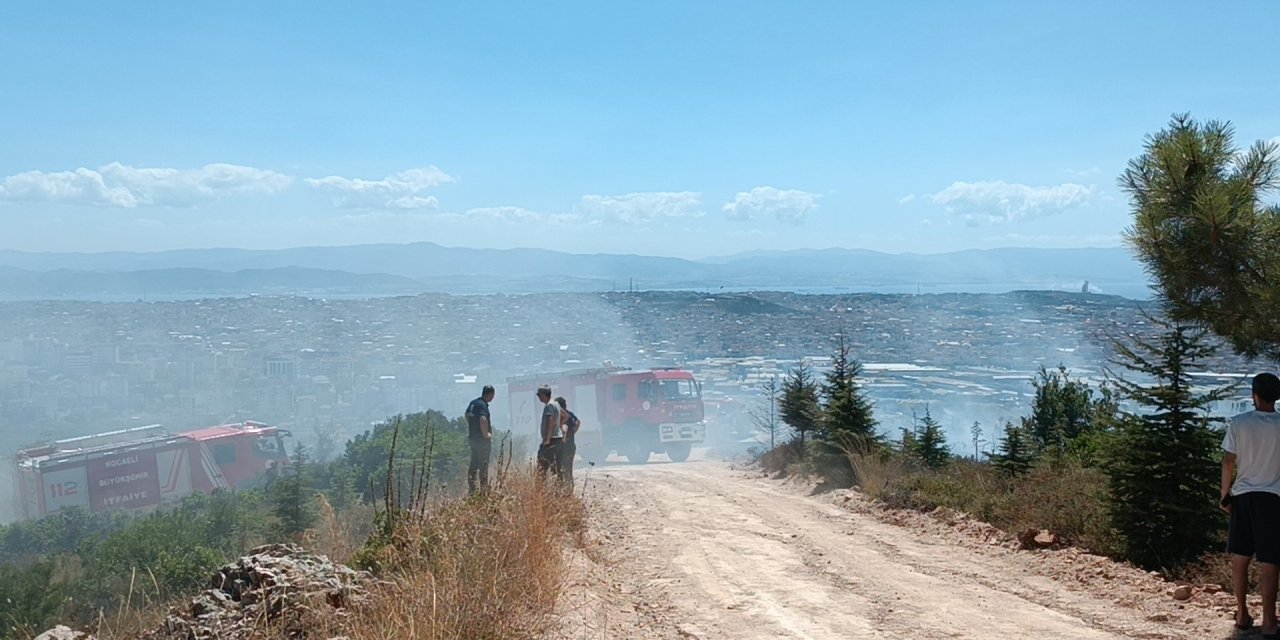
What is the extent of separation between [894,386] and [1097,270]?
87.8m

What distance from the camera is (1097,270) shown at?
117 metres

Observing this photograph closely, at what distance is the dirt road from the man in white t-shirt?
366 mm

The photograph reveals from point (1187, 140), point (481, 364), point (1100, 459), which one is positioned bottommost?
point (481, 364)

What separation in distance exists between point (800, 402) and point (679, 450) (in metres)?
12.0

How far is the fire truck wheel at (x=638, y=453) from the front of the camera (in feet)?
109

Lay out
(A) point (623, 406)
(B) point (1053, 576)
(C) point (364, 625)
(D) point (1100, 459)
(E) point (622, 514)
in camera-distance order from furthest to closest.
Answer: (A) point (623, 406), (E) point (622, 514), (D) point (1100, 459), (B) point (1053, 576), (C) point (364, 625)

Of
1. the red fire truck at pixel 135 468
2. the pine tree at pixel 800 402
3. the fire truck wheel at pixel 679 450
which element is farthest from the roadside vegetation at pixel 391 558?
the fire truck wheel at pixel 679 450

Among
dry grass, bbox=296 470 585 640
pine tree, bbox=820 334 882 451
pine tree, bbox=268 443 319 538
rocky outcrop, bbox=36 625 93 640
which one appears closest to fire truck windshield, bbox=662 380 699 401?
Result: pine tree, bbox=820 334 882 451

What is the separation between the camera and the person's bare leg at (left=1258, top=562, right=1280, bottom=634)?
18.9 ft

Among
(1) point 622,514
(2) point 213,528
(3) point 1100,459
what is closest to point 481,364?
(2) point 213,528

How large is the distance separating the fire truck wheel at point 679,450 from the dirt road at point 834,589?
21.5m

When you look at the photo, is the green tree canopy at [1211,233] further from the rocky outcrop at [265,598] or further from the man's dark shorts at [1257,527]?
the rocky outcrop at [265,598]

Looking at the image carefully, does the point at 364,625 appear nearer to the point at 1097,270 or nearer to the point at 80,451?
the point at 80,451

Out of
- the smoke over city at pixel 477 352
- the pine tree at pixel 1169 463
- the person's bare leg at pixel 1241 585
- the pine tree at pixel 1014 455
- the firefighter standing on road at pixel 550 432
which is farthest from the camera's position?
the smoke over city at pixel 477 352
